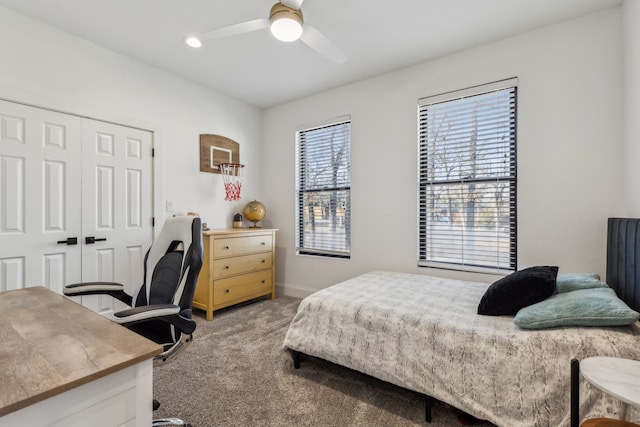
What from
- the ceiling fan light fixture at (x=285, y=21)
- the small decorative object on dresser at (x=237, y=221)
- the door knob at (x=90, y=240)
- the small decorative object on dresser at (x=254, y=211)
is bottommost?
the door knob at (x=90, y=240)

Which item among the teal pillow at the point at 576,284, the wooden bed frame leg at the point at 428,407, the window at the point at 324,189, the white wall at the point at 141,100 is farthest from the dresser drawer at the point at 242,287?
the teal pillow at the point at 576,284

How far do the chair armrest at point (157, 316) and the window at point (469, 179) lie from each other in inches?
93.1

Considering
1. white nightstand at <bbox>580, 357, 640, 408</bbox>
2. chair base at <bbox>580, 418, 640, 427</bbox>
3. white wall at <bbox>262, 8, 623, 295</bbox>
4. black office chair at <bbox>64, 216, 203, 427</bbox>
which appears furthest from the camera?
white wall at <bbox>262, 8, 623, 295</bbox>

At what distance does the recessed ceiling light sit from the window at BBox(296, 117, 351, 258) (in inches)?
64.4

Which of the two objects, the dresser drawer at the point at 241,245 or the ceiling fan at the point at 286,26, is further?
the dresser drawer at the point at 241,245

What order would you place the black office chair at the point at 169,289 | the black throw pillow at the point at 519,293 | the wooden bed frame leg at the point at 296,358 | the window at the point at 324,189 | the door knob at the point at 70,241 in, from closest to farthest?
the black office chair at the point at 169,289 < the black throw pillow at the point at 519,293 < the wooden bed frame leg at the point at 296,358 < the door knob at the point at 70,241 < the window at the point at 324,189

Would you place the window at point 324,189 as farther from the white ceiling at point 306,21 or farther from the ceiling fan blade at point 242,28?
the ceiling fan blade at point 242,28

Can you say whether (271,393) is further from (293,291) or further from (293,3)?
(293,3)

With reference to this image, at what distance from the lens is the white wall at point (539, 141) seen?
230 centimetres

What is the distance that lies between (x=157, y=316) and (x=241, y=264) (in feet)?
7.31

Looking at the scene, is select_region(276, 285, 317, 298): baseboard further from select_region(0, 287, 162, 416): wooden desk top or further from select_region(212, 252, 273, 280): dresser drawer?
select_region(0, 287, 162, 416): wooden desk top

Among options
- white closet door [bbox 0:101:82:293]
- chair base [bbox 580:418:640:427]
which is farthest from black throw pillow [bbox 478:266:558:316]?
white closet door [bbox 0:101:82:293]

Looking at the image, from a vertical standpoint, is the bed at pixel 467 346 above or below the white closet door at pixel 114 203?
below

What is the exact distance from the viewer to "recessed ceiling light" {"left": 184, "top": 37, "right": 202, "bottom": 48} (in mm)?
2667
